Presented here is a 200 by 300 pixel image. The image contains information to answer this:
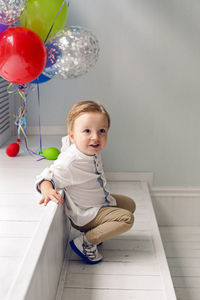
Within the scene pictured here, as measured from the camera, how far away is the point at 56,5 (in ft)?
6.07

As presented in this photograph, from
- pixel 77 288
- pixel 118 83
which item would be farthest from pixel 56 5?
pixel 77 288

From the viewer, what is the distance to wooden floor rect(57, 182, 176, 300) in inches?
58.4

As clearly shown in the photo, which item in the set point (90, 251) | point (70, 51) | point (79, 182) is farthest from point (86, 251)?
point (70, 51)

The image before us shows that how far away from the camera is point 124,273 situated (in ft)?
5.31

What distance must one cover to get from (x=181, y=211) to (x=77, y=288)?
4.52 feet

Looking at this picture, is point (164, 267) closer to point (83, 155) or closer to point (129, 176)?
point (83, 155)

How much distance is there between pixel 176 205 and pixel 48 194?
1.41m

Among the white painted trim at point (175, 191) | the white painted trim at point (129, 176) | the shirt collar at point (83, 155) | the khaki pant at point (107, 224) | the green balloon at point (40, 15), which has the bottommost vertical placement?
the white painted trim at point (175, 191)

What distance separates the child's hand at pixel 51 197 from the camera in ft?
5.01

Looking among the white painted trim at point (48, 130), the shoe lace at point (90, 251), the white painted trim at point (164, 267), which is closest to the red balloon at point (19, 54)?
the shoe lace at point (90, 251)

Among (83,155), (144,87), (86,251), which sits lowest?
(86,251)

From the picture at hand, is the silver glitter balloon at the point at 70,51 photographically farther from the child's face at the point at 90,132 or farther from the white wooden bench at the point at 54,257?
the white wooden bench at the point at 54,257

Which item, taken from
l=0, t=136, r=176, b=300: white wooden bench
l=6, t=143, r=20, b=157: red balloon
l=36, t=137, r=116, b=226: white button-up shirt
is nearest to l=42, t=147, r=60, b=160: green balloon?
l=0, t=136, r=176, b=300: white wooden bench

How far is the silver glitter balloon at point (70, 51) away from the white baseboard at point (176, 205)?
1.15m
